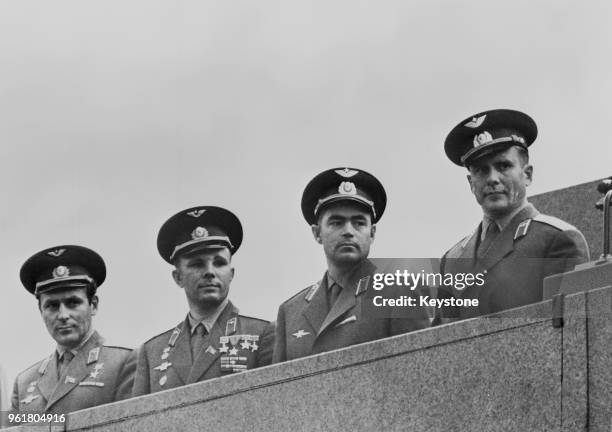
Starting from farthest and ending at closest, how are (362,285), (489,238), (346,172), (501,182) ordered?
(346,172) → (362,285) → (489,238) → (501,182)

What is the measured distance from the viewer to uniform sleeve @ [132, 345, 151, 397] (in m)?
12.8

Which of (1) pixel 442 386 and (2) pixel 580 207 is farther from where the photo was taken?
(2) pixel 580 207

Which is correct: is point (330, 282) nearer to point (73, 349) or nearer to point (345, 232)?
point (345, 232)

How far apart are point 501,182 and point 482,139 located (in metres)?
0.41

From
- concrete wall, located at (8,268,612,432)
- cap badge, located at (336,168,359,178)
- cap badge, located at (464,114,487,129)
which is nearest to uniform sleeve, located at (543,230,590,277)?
concrete wall, located at (8,268,612,432)

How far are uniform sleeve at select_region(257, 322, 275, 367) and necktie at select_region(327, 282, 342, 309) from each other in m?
0.72

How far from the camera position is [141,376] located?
12883 millimetres

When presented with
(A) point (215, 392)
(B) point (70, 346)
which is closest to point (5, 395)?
(B) point (70, 346)

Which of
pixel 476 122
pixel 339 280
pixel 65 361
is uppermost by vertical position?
pixel 476 122

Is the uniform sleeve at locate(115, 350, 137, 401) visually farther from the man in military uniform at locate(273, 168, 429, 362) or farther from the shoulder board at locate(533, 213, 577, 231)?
the shoulder board at locate(533, 213, 577, 231)

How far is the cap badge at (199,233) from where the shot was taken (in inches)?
503

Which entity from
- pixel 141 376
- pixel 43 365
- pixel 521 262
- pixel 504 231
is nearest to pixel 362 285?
pixel 504 231

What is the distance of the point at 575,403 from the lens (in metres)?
9.48

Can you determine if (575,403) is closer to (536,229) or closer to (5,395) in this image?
(536,229)
